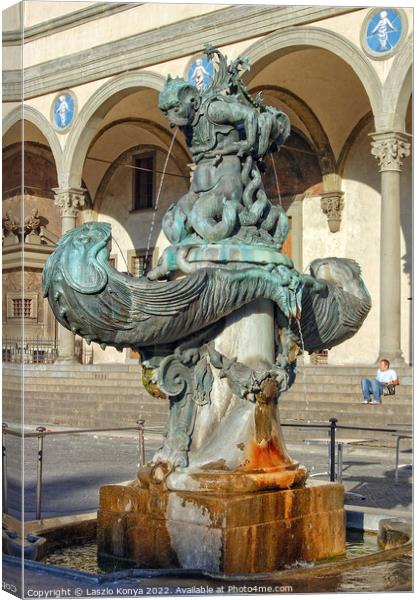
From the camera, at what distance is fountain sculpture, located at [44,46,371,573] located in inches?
166

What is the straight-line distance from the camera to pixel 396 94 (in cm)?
1709

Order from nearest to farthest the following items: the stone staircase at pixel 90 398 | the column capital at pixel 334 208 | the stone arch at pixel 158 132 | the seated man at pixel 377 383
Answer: the seated man at pixel 377 383 → the stone staircase at pixel 90 398 → the column capital at pixel 334 208 → the stone arch at pixel 158 132

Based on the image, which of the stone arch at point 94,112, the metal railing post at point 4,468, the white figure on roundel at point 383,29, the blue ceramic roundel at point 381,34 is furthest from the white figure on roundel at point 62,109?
the metal railing post at point 4,468

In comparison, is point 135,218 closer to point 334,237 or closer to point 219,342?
point 334,237

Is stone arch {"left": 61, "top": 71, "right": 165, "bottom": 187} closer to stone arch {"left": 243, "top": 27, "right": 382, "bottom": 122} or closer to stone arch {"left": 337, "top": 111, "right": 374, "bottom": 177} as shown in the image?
stone arch {"left": 243, "top": 27, "right": 382, "bottom": 122}

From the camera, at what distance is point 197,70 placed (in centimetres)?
1978

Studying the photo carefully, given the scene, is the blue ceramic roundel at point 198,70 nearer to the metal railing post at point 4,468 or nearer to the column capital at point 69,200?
the column capital at point 69,200

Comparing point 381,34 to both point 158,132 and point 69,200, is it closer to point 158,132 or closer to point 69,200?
point 69,200

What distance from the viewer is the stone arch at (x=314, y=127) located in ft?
72.6

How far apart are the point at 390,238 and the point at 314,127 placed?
619 centimetres

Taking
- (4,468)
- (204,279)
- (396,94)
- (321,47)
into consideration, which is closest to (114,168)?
(321,47)

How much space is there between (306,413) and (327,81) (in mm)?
9099

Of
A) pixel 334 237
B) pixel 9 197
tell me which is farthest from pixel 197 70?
pixel 9 197

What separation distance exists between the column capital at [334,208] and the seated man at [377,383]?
825 centimetres
